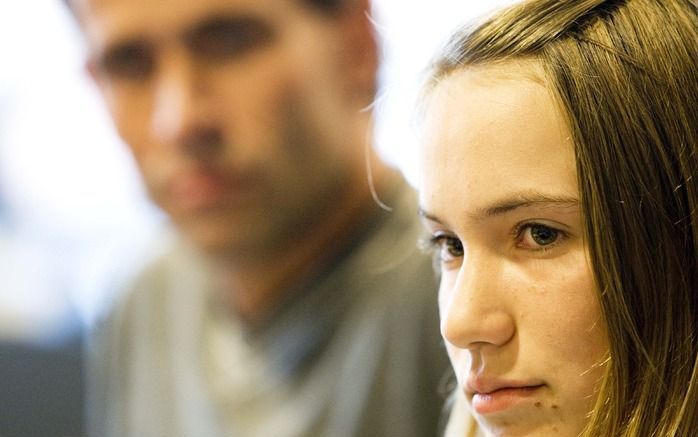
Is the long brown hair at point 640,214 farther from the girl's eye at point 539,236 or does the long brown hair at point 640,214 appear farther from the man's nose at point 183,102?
the man's nose at point 183,102

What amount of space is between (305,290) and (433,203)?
636 mm

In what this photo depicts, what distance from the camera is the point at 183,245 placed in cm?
162

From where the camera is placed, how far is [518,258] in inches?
30.0

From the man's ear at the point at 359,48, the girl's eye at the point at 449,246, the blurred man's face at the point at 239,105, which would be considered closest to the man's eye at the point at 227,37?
the blurred man's face at the point at 239,105

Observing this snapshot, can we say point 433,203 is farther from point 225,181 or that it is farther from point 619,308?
point 225,181

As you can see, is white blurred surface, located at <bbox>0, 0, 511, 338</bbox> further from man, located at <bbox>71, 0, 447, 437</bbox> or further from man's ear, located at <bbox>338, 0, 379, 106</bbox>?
man's ear, located at <bbox>338, 0, 379, 106</bbox>

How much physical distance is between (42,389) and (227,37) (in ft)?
2.84

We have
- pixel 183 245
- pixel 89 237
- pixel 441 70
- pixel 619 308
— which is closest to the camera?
pixel 619 308

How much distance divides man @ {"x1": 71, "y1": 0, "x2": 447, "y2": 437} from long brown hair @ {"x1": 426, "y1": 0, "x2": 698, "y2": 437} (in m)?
0.46

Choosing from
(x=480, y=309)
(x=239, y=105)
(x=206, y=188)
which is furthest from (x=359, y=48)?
(x=480, y=309)

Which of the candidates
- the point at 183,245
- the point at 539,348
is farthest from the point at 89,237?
the point at 539,348

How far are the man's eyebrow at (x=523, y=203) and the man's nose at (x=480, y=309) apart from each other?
4 centimetres

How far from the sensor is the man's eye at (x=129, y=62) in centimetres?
149

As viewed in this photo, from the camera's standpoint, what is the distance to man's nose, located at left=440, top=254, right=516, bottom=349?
2.47 ft
